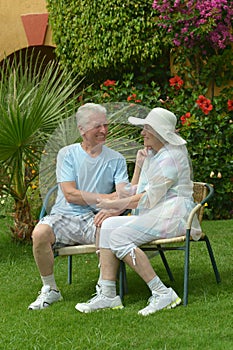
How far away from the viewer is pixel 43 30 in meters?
11.0

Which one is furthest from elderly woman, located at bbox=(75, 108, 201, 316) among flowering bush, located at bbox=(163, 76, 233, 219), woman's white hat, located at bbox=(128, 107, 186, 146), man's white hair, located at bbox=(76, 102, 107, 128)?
flowering bush, located at bbox=(163, 76, 233, 219)

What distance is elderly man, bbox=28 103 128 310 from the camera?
505 centimetres

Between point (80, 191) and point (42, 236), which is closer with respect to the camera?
point (42, 236)

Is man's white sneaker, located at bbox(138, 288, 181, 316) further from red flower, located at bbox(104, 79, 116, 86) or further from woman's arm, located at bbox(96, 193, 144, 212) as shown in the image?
red flower, located at bbox(104, 79, 116, 86)

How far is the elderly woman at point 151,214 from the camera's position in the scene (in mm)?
4777

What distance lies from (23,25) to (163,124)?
666 cm

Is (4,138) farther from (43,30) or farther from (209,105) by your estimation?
(43,30)

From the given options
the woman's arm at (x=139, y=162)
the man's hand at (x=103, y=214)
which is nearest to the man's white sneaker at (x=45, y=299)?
the man's hand at (x=103, y=214)

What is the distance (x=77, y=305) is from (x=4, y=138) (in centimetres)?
199

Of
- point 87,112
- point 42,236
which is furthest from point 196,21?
point 42,236

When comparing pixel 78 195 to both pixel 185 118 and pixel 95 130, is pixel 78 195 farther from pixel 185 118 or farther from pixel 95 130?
pixel 185 118

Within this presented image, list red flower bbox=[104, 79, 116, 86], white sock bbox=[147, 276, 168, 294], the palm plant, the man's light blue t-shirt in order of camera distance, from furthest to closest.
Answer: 1. red flower bbox=[104, 79, 116, 86]
2. the palm plant
3. the man's light blue t-shirt
4. white sock bbox=[147, 276, 168, 294]

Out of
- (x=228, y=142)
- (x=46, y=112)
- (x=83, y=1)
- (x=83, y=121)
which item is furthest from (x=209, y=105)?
(x=83, y=121)

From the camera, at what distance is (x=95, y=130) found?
5.16 m
